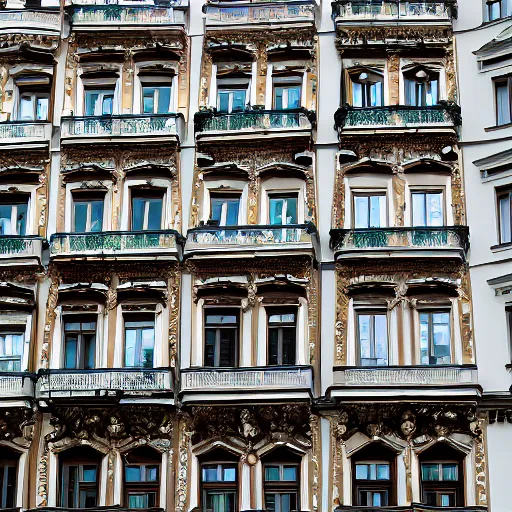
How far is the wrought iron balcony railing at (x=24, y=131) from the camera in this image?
39.8m

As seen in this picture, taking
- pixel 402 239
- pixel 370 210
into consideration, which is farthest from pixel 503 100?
pixel 402 239

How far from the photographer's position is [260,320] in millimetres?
37375

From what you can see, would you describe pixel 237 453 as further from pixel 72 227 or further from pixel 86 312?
pixel 72 227

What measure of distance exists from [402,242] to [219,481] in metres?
8.85

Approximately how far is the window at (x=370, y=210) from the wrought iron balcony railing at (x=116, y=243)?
5.56m

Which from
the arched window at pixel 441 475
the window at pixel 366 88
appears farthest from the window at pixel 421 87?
the arched window at pixel 441 475

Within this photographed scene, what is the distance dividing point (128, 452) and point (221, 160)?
9563 millimetres

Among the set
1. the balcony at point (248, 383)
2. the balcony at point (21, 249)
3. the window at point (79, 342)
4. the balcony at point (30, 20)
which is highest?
the balcony at point (30, 20)

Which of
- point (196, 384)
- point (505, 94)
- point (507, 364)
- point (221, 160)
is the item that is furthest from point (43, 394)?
point (505, 94)

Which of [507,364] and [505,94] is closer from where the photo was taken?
[507,364]

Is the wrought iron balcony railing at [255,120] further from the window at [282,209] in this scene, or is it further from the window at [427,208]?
the window at [427,208]

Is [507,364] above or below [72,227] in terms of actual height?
below

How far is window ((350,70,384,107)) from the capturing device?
131 ft

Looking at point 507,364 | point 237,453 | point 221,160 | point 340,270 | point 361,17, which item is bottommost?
point 237,453
